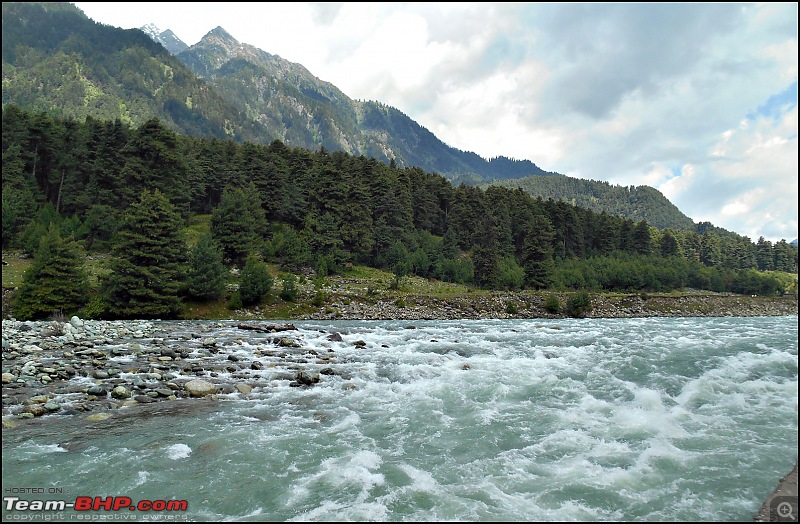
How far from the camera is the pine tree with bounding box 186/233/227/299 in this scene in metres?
32.4

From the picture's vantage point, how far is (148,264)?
3086cm

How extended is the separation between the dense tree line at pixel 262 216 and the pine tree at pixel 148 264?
0.10 meters

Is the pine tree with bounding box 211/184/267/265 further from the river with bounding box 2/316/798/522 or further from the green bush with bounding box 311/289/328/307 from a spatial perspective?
the river with bounding box 2/316/798/522

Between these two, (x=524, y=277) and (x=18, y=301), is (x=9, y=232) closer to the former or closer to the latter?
(x=18, y=301)

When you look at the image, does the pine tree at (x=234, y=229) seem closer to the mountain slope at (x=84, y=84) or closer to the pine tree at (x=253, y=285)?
the pine tree at (x=253, y=285)

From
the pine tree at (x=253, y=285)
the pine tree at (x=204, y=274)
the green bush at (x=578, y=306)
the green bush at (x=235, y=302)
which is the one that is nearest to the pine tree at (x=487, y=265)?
the green bush at (x=578, y=306)

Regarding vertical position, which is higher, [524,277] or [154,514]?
[524,277]

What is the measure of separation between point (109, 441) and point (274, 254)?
44176 millimetres

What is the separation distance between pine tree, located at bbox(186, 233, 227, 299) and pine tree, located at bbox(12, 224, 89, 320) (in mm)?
6817

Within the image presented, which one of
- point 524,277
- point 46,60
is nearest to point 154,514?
point 524,277

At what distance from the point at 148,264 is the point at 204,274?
12.7 ft

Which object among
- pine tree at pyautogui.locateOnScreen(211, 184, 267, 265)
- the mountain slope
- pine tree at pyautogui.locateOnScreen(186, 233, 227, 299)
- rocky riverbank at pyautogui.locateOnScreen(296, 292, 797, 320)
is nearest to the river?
pine tree at pyautogui.locateOnScreen(186, 233, 227, 299)

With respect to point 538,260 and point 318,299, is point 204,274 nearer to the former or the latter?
point 318,299

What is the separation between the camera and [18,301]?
86.4 ft
